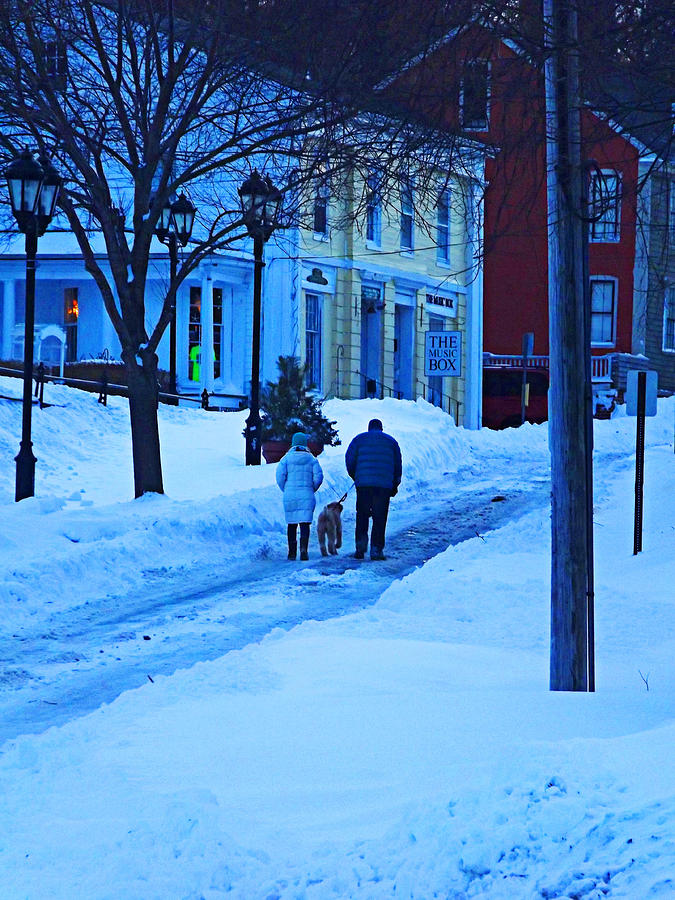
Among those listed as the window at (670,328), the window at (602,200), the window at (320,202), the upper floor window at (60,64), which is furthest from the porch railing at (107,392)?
the window at (670,328)

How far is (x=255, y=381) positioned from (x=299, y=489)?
20.9 feet

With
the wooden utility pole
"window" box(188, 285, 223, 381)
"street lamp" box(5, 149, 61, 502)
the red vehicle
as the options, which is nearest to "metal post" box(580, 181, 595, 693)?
the wooden utility pole

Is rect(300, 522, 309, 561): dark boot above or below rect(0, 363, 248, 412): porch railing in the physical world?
below

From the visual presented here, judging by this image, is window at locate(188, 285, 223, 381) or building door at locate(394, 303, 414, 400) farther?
building door at locate(394, 303, 414, 400)

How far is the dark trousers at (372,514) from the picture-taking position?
16.3 meters

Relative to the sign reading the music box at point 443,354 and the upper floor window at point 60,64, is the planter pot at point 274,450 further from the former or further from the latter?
the upper floor window at point 60,64

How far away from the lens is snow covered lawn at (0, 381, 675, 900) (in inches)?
180

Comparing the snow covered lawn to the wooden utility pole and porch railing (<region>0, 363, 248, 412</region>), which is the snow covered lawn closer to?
the wooden utility pole

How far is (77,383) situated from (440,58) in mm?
23155

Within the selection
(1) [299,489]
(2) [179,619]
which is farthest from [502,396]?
(2) [179,619]

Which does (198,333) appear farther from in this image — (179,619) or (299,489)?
(179,619)

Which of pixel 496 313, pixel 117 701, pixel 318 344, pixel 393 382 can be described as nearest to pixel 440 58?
pixel 117 701

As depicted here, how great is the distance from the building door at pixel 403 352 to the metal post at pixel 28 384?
22995mm

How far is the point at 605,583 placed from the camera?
1365 centimetres
